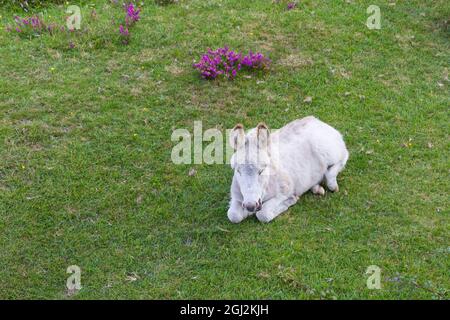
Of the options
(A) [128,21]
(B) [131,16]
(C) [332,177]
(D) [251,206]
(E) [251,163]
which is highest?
(B) [131,16]

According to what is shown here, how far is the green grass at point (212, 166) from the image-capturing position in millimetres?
8648

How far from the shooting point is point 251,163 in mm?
8648

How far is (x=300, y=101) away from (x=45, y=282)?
7.03 meters

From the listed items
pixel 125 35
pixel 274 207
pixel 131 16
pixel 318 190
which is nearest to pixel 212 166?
pixel 274 207

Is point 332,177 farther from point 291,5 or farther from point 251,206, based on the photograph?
point 291,5

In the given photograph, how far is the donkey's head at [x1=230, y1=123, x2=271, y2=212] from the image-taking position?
8.68 metres

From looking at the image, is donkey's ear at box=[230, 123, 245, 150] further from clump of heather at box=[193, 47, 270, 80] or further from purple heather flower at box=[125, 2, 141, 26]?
purple heather flower at box=[125, 2, 141, 26]

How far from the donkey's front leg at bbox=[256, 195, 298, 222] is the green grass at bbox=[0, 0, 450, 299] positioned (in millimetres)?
137

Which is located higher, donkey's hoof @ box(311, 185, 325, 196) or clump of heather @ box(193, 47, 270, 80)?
clump of heather @ box(193, 47, 270, 80)

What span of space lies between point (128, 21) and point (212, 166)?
6.16 meters

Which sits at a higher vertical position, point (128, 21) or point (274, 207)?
point (128, 21)

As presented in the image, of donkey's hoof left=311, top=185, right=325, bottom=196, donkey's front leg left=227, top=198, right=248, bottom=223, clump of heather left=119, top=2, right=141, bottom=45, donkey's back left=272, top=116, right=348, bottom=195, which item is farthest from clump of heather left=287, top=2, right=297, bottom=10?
donkey's front leg left=227, top=198, right=248, bottom=223

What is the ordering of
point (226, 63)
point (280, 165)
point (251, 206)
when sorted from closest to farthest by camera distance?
point (251, 206), point (280, 165), point (226, 63)
